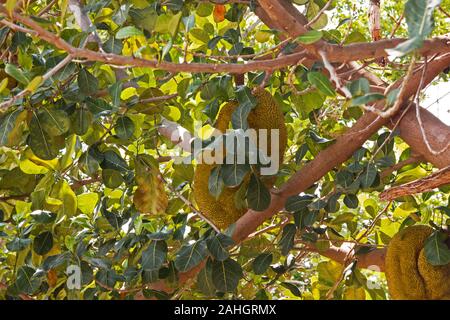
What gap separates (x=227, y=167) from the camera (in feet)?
4.75

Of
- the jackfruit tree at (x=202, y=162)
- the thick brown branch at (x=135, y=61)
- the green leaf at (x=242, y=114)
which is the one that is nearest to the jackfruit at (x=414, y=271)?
the jackfruit tree at (x=202, y=162)

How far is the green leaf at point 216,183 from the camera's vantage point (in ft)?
4.82

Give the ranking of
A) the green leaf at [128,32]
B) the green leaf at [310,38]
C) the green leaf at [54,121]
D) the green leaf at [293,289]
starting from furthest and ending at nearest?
the green leaf at [293,289] < the green leaf at [54,121] < the green leaf at [128,32] < the green leaf at [310,38]

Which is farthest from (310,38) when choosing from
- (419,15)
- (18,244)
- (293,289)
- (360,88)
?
(293,289)

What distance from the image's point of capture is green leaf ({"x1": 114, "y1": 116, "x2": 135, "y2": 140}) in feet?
5.43

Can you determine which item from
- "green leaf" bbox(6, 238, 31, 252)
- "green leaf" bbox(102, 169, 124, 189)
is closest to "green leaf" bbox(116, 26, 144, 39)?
"green leaf" bbox(102, 169, 124, 189)

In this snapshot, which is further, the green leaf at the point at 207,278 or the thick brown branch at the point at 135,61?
the green leaf at the point at 207,278

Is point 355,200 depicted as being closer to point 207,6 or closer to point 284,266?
point 284,266

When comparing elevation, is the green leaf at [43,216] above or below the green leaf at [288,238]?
above

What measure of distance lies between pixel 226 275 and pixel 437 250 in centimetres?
43

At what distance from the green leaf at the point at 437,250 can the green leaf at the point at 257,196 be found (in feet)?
1.11

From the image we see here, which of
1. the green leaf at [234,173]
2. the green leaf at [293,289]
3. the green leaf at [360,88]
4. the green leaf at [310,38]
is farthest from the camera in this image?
the green leaf at [293,289]

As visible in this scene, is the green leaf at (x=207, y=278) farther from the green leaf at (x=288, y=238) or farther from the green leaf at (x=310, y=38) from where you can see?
the green leaf at (x=310, y=38)
